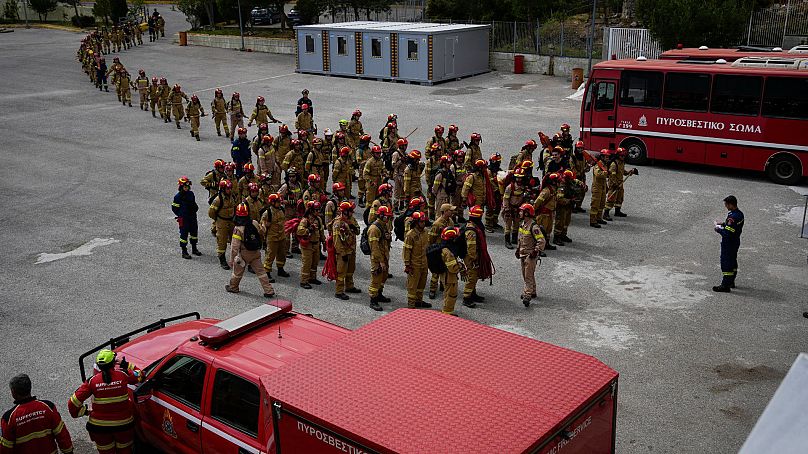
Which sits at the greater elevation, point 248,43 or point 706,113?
point 248,43

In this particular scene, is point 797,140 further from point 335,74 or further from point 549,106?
point 335,74

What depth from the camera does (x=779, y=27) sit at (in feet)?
98.7

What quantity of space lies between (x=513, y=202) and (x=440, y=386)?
936 centimetres

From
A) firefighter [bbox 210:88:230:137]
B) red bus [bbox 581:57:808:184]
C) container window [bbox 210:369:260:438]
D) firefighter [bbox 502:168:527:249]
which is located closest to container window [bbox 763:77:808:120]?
red bus [bbox 581:57:808:184]

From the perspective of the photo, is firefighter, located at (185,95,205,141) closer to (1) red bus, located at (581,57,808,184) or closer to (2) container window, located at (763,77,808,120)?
(1) red bus, located at (581,57,808,184)

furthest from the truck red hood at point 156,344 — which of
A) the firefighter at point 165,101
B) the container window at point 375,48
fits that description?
the container window at point 375,48

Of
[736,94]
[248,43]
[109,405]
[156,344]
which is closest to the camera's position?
[109,405]

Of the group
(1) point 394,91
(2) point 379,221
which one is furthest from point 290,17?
(2) point 379,221

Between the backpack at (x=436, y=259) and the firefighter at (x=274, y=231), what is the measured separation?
323 centimetres

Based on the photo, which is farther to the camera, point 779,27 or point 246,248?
point 779,27

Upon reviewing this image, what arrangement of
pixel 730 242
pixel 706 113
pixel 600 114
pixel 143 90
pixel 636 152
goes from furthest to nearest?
1. pixel 143 90
2. pixel 600 114
3. pixel 636 152
4. pixel 706 113
5. pixel 730 242

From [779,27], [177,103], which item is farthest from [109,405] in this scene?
[779,27]

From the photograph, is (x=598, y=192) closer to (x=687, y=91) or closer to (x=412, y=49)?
(x=687, y=91)

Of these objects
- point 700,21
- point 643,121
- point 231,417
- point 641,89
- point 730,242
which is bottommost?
point 730,242
